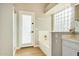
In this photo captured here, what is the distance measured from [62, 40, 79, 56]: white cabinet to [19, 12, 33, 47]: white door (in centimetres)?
47

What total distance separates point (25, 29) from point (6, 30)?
287mm

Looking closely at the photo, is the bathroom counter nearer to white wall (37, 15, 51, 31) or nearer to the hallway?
white wall (37, 15, 51, 31)

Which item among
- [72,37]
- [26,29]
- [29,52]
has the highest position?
[26,29]

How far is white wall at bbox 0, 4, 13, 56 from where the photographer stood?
156 centimetres

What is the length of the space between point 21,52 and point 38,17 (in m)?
0.55

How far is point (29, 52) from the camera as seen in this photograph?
1.63m

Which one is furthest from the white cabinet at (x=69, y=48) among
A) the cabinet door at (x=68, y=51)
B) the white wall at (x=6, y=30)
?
the white wall at (x=6, y=30)

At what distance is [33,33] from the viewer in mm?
1736

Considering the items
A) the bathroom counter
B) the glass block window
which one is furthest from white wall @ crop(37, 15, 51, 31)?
the bathroom counter

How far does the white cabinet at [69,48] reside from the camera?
154 cm

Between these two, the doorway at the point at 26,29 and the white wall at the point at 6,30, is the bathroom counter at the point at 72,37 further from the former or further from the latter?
the white wall at the point at 6,30

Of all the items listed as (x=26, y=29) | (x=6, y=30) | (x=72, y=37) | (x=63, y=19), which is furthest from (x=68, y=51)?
(x=6, y=30)

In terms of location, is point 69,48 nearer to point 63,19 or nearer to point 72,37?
→ point 72,37

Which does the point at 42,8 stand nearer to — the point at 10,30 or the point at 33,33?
the point at 33,33
